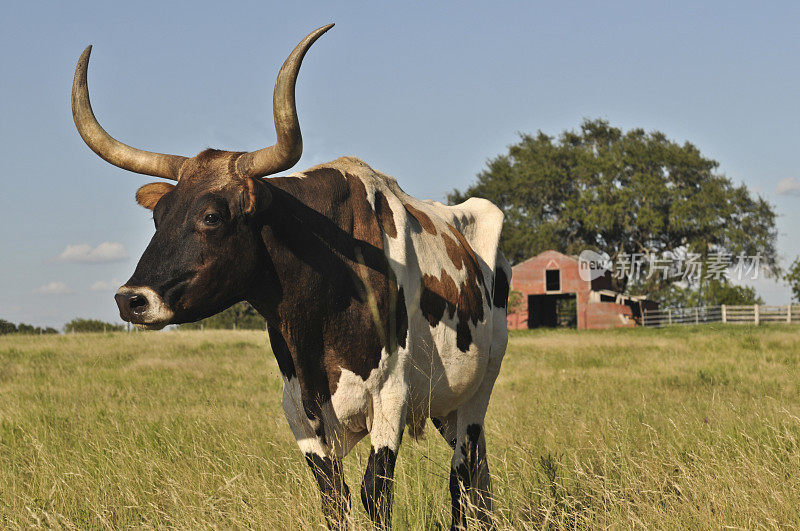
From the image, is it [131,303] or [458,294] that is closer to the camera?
[131,303]

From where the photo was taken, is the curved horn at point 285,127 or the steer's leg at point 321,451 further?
the steer's leg at point 321,451

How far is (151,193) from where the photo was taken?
4.08 meters

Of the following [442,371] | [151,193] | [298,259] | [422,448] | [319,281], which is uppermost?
[151,193]

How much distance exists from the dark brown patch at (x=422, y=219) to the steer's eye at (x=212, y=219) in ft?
4.53

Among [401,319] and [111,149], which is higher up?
[111,149]

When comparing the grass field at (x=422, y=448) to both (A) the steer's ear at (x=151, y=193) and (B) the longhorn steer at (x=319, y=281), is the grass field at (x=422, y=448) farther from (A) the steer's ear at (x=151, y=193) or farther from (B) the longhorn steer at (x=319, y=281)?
(A) the steer's ear at (x=151, y=193)

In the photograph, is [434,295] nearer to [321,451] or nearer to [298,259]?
[298,259]

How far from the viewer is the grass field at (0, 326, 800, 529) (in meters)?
4.52

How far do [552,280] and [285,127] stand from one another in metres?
45.4

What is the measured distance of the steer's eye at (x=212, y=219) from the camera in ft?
11.4

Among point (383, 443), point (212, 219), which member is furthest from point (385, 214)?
point (383, 443)

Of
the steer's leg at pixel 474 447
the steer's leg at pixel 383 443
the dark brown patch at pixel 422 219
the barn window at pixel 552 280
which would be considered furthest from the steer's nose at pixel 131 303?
the barn window at pixel 552 280

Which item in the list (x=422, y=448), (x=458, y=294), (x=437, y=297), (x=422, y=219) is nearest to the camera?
(x=437, y=297)

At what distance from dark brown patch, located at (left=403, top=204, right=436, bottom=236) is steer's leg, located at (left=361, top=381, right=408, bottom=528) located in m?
1.13
